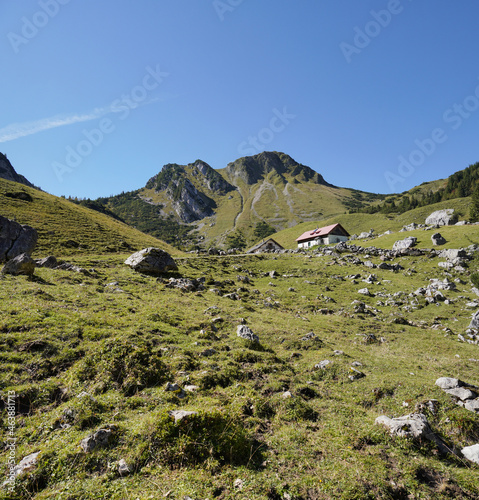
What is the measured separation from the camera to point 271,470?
6.50 meters

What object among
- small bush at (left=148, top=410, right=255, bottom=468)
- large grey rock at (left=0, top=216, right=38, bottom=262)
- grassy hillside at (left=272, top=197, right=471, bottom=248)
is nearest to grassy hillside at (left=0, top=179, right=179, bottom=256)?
large grey rock at (left=0, top=216, right=38, bottom=262)

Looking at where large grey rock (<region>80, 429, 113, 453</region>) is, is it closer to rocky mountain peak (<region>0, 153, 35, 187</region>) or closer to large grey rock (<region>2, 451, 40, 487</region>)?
large grey rock (<region>2, 451, 40, 487</region>)

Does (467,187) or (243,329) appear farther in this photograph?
(467,187)

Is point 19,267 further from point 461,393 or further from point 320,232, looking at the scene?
point 320,232

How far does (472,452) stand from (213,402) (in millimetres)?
8187

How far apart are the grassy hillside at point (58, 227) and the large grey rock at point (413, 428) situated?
56.8m

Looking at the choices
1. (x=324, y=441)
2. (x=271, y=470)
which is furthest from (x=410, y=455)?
(x=271, y=470)

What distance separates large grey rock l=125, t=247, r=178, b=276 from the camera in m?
35.7

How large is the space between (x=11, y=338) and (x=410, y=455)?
1646cm

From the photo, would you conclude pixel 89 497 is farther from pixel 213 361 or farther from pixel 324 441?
pixel 213 361

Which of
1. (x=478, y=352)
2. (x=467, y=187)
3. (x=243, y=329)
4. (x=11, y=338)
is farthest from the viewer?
(x=467, y=187)

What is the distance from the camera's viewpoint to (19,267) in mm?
22703

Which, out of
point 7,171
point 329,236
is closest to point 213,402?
point 329,236

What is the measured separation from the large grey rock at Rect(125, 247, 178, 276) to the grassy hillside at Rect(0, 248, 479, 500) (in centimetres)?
1395
